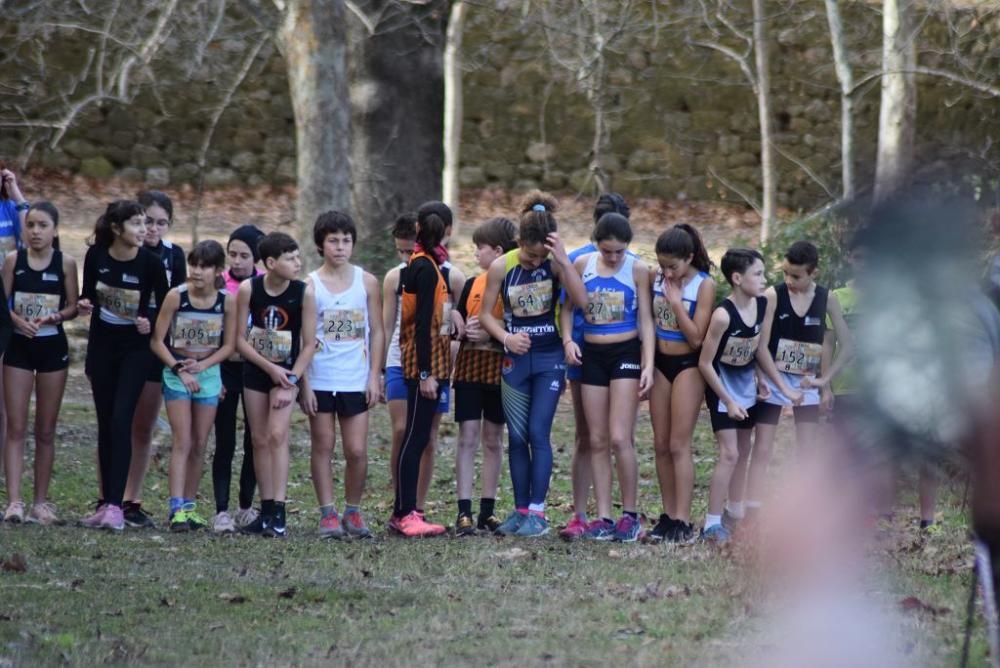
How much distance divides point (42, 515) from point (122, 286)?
1.48m

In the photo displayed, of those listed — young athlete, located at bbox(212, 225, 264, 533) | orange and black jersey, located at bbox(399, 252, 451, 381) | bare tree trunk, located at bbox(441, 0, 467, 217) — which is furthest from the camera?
bare tree trunk, located at bbox(441, 0, 467, 217)

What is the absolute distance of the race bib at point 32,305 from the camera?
9.11 metres

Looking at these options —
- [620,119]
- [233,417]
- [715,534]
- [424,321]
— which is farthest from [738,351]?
[620,119]

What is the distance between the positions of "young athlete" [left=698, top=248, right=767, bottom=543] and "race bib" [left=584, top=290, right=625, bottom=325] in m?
0.54

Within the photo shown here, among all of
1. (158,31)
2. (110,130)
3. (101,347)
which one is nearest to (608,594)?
(101,347)

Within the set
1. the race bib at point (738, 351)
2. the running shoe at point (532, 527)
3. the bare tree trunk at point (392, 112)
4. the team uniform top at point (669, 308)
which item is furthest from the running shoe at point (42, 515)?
the bare tree trunk at point (392, 112)

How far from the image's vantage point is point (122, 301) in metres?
9.15

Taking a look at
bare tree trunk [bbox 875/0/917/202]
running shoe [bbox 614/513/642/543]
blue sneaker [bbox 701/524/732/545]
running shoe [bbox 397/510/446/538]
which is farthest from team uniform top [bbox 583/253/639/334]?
bare tree trunk [bbox 875/0/917/202]

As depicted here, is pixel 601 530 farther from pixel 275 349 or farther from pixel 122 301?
pixel 122 301

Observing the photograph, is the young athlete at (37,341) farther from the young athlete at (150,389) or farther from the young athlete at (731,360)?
the young athlete at (731,360)

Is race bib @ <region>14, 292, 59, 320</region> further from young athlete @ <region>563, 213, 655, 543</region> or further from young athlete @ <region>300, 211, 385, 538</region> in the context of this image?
young athlete @ <region>563, 213, 655, 543</region>

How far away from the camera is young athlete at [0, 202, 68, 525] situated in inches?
360

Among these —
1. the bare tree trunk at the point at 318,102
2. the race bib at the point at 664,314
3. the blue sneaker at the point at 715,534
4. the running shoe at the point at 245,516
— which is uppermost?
the bare tree trunk at the point at 318,102

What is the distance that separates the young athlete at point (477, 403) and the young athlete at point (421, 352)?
20cm
